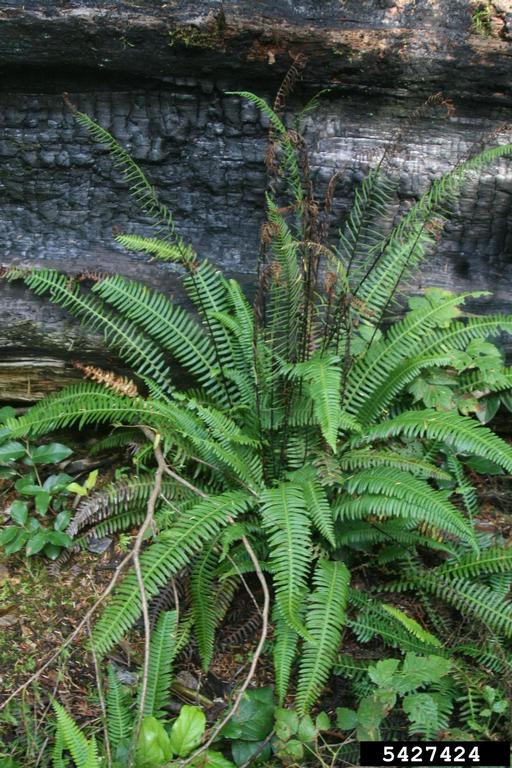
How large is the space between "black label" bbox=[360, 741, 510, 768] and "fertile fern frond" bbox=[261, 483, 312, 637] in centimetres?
56

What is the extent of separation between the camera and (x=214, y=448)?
353 cm

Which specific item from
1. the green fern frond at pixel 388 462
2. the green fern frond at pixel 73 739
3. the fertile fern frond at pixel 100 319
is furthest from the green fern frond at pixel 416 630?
the fertile fern frond at pixel 100 319

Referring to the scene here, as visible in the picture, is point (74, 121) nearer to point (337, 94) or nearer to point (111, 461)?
point (337, 94)

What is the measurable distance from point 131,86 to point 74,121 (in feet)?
1.30

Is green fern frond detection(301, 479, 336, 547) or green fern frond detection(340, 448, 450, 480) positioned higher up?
green fern frond detection(340, 448, 450, 480)

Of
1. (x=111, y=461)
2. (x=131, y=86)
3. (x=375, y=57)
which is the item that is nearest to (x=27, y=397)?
(x=111, y=461)

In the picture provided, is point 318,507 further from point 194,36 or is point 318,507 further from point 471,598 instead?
point 194,36

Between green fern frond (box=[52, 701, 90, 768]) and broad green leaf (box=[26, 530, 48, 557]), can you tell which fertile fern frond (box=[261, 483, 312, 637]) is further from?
broad green leaf (box=[26, 530, 48, 557])

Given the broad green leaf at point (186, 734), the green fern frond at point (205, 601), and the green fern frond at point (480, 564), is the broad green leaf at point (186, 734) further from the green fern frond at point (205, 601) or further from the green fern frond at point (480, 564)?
the green fern frond at point (480, 564)

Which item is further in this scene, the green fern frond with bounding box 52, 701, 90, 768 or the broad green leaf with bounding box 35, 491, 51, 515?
the broad green leaf with bounding box 35, 491, 51, 515

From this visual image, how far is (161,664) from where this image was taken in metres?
3.23

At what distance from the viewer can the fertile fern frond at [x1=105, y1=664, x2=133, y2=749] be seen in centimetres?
300

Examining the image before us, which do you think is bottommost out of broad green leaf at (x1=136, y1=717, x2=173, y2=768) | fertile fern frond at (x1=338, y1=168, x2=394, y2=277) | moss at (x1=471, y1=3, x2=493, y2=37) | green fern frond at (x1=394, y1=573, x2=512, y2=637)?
broad green leaf at (x1=136, y1=717, x2=173, y2=768)

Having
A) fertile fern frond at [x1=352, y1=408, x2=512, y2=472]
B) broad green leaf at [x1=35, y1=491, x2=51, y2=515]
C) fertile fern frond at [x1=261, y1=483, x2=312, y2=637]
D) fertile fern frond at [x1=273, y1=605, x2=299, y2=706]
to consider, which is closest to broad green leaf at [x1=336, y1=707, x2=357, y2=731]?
fertile fern frond at [x1=273, y1=605, x2=299, y2=706]
